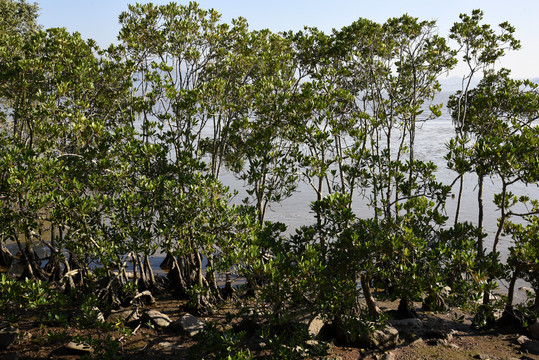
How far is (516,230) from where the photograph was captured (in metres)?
12.8

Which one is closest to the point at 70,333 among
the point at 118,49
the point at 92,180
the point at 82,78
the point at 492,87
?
the point at 92,180

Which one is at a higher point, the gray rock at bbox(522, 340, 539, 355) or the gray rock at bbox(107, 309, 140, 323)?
the gray rock at bbox(107, 309, 140, 323)

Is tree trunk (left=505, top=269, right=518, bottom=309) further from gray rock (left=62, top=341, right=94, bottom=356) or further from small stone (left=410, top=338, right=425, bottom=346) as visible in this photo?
gray rock (left=62, top=341, right=94, bottom=356)

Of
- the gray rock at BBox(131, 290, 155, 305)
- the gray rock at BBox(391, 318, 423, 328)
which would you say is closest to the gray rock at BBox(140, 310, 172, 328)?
the gray rock at BBox(131, 290, 155, 305)

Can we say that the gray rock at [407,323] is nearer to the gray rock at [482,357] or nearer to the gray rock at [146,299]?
the gray rock at [482,357]

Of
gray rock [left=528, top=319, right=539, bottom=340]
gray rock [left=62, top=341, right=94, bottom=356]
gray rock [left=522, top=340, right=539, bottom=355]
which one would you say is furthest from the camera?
gray rock [left=528, top=319, right=539, bottom=340]

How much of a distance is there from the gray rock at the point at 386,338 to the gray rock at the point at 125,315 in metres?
7.46

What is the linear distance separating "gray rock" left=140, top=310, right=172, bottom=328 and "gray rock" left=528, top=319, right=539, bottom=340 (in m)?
11.5

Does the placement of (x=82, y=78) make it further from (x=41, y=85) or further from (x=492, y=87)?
Answer: (x=492, y=87)

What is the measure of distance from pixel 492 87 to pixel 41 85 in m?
19.7

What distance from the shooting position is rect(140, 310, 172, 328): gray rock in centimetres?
1310

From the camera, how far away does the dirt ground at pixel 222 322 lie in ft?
37.6

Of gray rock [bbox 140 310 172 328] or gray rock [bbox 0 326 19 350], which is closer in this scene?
gray rock [bbox 0 326 19 350]

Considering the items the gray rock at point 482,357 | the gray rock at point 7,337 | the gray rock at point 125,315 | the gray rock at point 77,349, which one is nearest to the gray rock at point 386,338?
the gray rock at point 482,357
